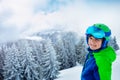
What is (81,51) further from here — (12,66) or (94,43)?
(94,43)

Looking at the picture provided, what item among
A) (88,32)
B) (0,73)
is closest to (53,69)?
(0,73)

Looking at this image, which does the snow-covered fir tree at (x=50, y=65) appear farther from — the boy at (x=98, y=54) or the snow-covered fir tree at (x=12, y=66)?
the boy at (x=98, y=54)

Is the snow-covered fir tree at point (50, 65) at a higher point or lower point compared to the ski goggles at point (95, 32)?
lower

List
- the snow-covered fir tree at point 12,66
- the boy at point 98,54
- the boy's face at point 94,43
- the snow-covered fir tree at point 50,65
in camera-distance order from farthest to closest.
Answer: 1. the snow-covered fir tree at point 50,65
2. the snow-covered fir tree at point 12,66
3. the boy's face at point 94,43
4. the boy at point 98,54

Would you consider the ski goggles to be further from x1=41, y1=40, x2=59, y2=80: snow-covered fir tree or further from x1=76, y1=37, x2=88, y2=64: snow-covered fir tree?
x1=76, y1=37, x2=88, y2=64: snow-covered fir tree

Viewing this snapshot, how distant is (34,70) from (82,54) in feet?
62.9

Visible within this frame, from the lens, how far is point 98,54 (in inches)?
115

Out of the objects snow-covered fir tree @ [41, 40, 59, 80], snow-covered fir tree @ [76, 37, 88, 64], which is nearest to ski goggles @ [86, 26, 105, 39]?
snow-covered fir tree @ [41, 40, 59, 80]

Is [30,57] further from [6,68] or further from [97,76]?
[97,76]

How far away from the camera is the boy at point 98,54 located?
2.86m

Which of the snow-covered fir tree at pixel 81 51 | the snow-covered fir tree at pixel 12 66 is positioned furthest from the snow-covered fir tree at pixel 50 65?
the snow-covered fir tree at pixel 81 51

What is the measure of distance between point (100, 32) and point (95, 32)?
0.05 meters

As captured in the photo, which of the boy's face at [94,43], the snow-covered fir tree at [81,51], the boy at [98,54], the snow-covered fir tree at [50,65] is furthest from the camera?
the snow-covered fir tree at [81,51]

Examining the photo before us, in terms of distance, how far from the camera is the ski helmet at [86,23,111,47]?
9.59 feet
